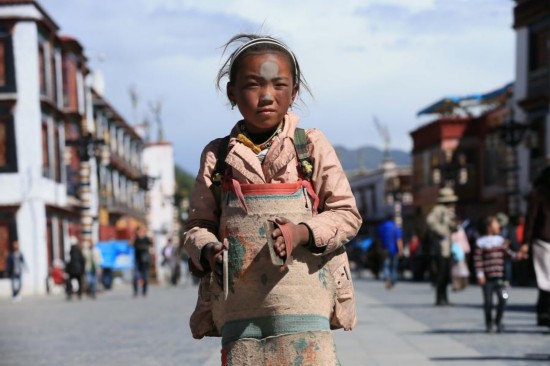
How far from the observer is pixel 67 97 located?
47969 mm

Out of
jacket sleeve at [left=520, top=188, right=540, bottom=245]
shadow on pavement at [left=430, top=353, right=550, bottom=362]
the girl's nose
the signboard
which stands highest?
the girl's nose

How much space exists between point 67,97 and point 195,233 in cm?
4460

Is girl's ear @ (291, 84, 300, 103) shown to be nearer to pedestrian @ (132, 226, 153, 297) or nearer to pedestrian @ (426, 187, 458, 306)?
pedestrian @ (426, 187, 458, 306)

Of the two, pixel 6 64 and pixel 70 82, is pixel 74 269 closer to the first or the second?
pixel 6 64

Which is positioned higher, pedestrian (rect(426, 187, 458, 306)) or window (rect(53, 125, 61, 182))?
window (rect(53, 125, 61, 182))

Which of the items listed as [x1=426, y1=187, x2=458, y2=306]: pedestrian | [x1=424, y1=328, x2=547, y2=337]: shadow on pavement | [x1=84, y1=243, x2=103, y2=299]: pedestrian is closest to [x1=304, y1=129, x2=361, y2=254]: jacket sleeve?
[x1=424, y1=328, x2=547, y2=337]: shadow on pavement

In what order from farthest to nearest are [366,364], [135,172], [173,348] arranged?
[135,172] → [173,348] → [366,364]

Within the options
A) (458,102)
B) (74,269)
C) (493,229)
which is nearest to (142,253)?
(74,269)

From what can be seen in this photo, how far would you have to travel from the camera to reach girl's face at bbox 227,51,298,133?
4184 millimetres

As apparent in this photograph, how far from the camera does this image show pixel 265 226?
158 inches

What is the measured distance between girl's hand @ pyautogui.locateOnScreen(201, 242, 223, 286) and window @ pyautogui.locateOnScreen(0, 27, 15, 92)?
123ft

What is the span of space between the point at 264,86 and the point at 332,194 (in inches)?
17.6

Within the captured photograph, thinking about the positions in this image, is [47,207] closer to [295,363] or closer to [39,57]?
[39,57]

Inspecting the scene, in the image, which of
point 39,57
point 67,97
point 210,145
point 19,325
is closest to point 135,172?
point 67,97
